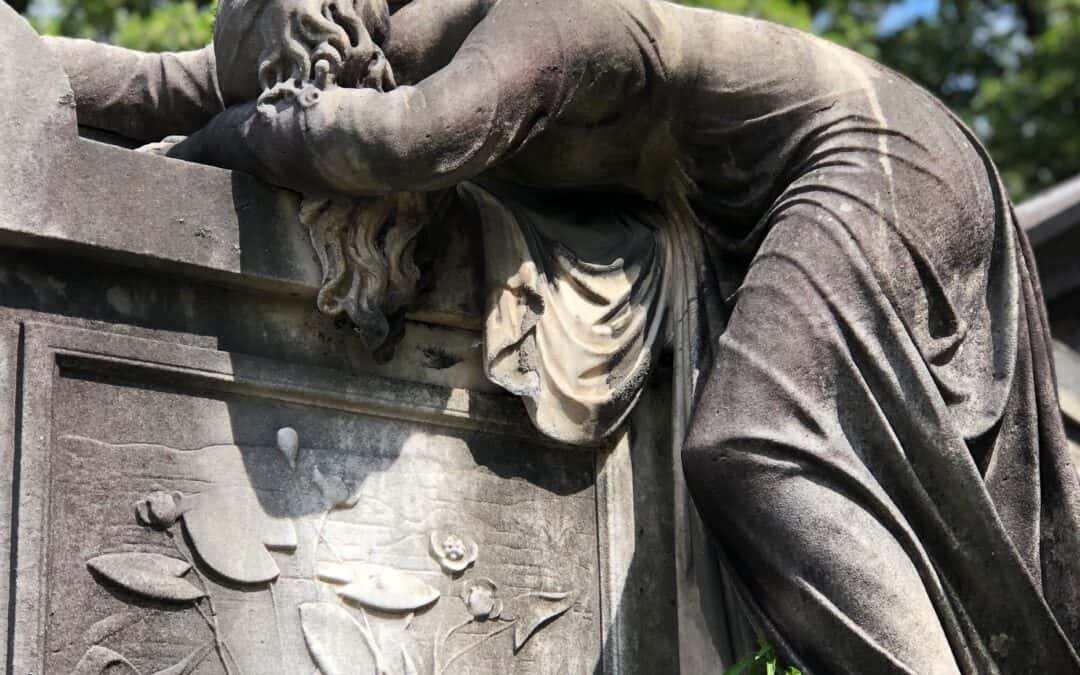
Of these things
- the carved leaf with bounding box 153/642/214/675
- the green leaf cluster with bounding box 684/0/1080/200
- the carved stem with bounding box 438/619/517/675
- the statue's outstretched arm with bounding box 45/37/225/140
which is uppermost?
the statue's outstretched arm with bounding box 45/37/225/140

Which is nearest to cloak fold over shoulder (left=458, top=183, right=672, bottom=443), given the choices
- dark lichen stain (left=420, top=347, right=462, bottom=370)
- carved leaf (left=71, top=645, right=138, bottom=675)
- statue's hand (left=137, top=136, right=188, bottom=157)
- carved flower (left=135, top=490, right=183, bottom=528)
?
dark lichen stain (left=420, top=347, right=462, bottom=370)

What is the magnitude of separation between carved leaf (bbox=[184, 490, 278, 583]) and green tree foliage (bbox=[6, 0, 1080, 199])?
727 cm

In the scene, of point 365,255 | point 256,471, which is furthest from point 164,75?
point 256,471

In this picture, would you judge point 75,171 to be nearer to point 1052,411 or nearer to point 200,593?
point 200,593

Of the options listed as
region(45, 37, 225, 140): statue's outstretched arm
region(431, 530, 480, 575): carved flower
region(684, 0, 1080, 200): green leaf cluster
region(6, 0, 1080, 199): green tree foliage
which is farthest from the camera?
region(684, 0, 1080, 200): green leaf cluster

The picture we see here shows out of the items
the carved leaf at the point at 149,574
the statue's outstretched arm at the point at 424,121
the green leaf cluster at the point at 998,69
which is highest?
the statue's outstretched arm at the point at 424,121

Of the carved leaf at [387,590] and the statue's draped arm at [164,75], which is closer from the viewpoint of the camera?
the carved leaf at [387,590]

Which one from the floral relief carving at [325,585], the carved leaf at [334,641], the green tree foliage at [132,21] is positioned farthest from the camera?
the green tree foliage at [132,21]

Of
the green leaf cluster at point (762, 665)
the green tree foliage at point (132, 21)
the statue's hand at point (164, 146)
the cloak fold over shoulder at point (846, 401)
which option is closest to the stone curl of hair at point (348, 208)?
the cloak fold over shoulder at point (846, 401)

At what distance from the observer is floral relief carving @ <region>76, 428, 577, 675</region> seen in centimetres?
389

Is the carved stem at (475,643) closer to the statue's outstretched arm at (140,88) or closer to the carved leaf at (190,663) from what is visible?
the carved leaf at (190,663)

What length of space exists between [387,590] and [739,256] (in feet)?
3.57

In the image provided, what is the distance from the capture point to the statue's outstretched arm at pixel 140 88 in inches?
179

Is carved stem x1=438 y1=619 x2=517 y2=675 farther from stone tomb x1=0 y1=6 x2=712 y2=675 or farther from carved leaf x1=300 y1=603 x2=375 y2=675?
carved leaf x1=300 y1=603 x2=375 y2=675
